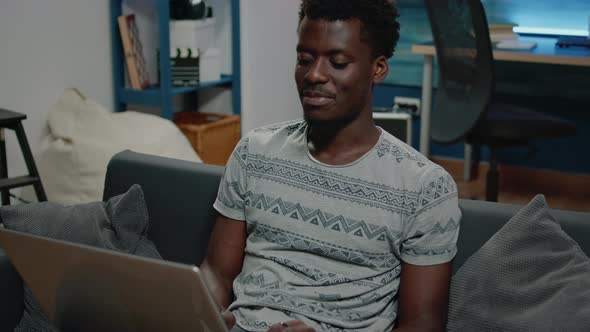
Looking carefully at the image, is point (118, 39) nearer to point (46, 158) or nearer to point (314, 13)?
point (46, 158)

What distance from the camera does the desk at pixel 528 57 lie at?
3318 mm

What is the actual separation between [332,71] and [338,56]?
3 centimetres

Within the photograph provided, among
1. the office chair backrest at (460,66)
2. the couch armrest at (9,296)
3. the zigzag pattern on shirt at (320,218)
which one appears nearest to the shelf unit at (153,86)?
the office chair backrest at (460,66)

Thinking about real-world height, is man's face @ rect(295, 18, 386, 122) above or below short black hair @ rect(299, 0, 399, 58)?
below

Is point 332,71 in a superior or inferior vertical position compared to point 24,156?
superior

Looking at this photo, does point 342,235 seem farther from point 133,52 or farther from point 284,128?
point 133,52

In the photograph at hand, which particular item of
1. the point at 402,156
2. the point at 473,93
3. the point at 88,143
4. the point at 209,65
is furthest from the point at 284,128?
the point at 209,65

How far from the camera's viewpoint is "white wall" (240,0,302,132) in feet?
12.3

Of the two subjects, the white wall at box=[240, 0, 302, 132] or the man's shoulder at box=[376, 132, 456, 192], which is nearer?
the man's shoulder at box=[376, 132, 456, 192]

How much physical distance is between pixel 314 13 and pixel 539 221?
0.56 meters

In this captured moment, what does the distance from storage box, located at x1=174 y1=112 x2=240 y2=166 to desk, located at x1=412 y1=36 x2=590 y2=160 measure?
906 millimetres

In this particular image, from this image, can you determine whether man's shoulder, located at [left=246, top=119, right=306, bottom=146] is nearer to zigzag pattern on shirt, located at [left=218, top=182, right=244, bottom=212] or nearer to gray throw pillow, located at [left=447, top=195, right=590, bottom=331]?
zigzag pattern on shirt, located at [left=218, top=182, right=244, bottom=212]


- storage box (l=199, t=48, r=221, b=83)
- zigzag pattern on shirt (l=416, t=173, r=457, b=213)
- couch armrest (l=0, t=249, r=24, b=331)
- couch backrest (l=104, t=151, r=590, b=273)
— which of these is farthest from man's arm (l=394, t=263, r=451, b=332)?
storage box (l=199, t=48, r=221, b=83)

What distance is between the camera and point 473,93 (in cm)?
315
